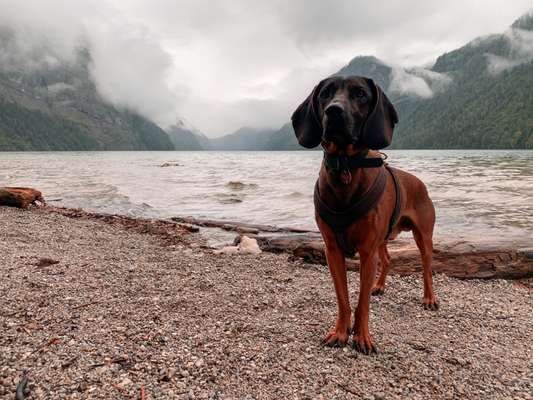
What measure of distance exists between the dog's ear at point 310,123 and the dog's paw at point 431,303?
341 cm

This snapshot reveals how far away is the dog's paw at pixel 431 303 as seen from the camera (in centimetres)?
620

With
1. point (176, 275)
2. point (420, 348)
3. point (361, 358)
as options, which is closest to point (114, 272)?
point (176, 275)

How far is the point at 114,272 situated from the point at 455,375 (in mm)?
5793

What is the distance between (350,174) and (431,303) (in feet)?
10.1

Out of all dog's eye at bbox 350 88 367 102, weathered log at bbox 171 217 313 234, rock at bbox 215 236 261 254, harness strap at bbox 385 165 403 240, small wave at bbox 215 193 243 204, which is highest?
dog's eye at bbox 350 88 367 102

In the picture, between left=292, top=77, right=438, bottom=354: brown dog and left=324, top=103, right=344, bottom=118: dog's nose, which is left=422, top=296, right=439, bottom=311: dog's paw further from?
left=324, top=103, right=344, bottom=118: dog's nose

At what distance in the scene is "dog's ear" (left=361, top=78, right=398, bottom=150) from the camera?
420cm

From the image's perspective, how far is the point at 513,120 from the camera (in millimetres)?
182250

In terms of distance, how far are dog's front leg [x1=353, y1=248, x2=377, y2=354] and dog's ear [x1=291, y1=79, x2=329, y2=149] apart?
1345 millimetres

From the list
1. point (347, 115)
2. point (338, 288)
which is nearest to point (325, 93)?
point (347, 115)

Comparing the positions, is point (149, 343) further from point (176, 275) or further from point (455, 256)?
point (455, 256)

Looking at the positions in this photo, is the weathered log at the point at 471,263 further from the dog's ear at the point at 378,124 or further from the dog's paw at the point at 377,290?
the dog's ear at the point at 378,124

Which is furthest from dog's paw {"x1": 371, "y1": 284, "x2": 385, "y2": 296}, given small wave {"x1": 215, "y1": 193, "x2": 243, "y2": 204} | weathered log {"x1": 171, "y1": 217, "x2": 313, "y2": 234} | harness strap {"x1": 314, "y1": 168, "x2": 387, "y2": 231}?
small wave {"x1": 215, "y1": 193, "x2": 243, "y2": 204}

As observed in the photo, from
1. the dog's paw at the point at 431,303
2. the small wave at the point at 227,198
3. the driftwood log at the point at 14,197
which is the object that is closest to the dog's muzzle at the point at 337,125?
the dog's paw at the point at 431,303
